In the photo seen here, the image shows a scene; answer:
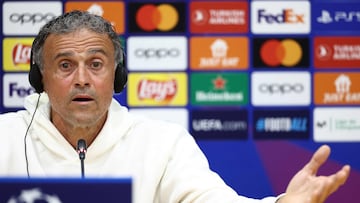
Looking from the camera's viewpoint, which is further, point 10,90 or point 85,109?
point 10,90

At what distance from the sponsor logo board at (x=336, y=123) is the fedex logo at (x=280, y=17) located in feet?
1.52

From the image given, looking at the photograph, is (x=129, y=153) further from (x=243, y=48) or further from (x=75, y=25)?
(x=243, y=48)

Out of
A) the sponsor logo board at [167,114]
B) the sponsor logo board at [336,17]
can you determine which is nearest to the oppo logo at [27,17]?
the sponsor logo board at [167,114]

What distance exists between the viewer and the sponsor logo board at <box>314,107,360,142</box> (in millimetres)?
3650

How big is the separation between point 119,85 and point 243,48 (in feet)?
5.25

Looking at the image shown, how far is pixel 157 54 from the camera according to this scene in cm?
360

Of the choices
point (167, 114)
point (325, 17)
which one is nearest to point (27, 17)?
point (167, 114)


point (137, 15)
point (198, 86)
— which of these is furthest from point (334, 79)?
point (137, 15)

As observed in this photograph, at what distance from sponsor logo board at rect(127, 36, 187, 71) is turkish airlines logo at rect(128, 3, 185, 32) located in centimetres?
6

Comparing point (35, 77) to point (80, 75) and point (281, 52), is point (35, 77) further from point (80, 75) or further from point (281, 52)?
point (281, 52)

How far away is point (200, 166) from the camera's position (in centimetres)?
204

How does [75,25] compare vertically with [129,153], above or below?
above

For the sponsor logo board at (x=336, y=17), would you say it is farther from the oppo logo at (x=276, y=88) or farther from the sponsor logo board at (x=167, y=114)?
the sponsor logo board at (x=167, y=114)

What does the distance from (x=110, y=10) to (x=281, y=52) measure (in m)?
0.97
